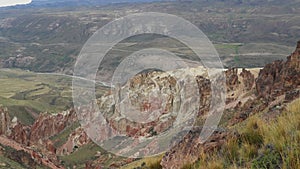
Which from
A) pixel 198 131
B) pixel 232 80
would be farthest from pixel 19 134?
pixel 198 131

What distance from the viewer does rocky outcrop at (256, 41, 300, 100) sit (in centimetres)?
3745

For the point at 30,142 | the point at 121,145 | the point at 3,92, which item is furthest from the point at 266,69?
the point at 3,92

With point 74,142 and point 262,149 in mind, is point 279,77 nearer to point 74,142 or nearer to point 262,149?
point 262,149

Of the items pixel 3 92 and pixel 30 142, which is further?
pixel 3 92

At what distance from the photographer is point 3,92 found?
181 metres

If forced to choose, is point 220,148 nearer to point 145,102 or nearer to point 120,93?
point 145,102

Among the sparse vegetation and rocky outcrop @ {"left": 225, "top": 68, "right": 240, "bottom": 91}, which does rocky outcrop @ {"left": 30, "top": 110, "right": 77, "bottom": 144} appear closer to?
rocky outcrop @ {"left": 225, "top": 68, "right": 240, "bottom": 91}

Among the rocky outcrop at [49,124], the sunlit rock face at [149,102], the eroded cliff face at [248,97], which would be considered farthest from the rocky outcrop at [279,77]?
the rocky outcrop at [49,124]

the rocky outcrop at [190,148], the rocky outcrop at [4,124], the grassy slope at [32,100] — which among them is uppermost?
the rocky outcrop at [190,148]

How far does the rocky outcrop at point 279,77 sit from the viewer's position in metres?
37.5

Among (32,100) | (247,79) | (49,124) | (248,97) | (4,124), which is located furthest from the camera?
(32,100)

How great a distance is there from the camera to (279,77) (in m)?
45.0

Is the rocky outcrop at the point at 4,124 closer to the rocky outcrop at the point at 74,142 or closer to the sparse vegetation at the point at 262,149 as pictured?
the rocky outcrop at the point at 74,142

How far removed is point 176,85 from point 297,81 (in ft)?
149
